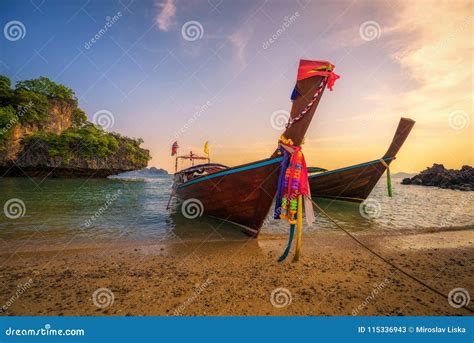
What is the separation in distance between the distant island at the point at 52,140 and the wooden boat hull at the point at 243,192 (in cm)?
3878

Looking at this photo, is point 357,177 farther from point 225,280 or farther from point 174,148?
point 225,280

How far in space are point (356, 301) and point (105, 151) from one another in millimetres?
52736

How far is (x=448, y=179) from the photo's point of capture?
38.8m

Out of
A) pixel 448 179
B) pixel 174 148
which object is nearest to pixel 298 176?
pixel 174 148

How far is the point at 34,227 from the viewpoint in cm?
786

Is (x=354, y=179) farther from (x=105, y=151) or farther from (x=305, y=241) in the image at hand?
(x=105, y=151)

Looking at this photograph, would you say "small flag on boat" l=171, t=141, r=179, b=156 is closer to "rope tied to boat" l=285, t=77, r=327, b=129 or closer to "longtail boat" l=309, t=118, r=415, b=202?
"rope tied to boat" l=285, t=77, r=327, b=129

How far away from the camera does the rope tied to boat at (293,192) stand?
468cm

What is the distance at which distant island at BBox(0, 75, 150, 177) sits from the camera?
116ft

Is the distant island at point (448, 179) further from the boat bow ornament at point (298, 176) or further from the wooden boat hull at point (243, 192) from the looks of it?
the boat bow ornament at point (298, 176)

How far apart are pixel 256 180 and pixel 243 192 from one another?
76 centimetres

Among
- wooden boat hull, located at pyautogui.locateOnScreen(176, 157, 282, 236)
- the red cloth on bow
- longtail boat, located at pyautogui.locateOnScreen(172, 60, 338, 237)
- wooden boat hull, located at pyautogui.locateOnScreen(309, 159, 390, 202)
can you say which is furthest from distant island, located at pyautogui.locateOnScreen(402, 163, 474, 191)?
the red cloth on bow

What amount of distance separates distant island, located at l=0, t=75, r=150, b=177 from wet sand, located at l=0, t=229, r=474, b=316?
129ft

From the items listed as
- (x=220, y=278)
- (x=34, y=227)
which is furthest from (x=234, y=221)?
(x=34, y=227)
